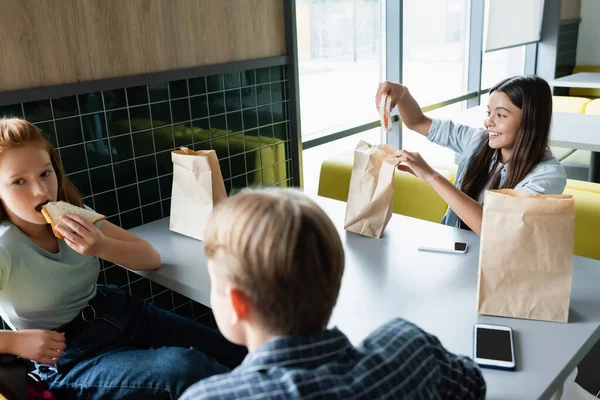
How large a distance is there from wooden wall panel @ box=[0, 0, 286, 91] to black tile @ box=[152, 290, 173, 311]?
2.79ft

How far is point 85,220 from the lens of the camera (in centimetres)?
140

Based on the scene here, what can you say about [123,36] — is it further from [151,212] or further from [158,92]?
[151,212]

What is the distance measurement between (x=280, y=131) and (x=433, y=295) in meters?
1.32

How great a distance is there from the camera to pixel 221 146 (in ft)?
7.31

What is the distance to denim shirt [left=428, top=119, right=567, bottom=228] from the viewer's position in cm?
166

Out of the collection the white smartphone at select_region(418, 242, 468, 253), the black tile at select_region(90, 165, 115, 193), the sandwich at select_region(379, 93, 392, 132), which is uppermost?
the sandwich at select_region(379, 93, 392, 132)

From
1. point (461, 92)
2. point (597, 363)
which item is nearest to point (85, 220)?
point (597, 363)

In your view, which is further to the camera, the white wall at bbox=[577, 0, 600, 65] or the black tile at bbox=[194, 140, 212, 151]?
the white wall at bbox=[577, 0, 600, 65]

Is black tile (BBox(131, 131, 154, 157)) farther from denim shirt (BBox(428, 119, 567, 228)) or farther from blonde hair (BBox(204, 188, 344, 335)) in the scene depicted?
blonde hair (BBox(204, 188, 344, 335))

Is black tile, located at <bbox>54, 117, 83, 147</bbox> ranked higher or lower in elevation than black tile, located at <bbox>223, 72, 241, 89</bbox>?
lower

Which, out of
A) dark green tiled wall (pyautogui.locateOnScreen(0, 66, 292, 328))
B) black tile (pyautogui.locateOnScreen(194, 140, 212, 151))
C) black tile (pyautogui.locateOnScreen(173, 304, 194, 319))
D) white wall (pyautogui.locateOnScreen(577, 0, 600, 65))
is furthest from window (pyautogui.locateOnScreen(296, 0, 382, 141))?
white wall (pyautogui.locateOnScreen(577, 0, 600, 65))

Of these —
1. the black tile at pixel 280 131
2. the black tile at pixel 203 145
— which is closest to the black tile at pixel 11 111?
the black tile at pixel 203 145

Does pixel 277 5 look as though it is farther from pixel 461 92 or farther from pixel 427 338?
pixel 461 92

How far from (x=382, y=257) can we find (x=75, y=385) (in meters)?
0.87
